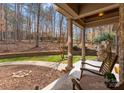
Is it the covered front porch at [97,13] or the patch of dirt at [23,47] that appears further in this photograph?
the patch of dirt at [23,47]

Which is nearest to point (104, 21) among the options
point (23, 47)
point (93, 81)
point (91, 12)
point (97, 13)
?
point (97, 13)

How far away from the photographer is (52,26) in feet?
59.5

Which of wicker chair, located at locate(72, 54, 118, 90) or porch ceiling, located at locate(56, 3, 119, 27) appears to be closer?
wicker chair, located at locate(72, 54, 118, 90)

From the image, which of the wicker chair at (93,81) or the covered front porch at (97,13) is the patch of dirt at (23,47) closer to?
the covered front porch at (97,13)

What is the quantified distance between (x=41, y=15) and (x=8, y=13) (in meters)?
3.43

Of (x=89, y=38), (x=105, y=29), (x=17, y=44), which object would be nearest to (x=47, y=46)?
(x=17, y=44)

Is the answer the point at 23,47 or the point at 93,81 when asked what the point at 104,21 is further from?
the point at 23,47

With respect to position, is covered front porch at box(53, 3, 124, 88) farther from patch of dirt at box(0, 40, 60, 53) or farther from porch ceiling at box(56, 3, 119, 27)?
patch of dirt at box(0, 40, 60, 53)

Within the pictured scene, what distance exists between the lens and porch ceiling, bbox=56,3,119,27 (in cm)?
370

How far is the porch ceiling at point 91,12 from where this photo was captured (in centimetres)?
370

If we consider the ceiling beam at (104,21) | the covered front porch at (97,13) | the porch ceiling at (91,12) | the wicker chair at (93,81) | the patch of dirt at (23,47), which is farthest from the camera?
the patch of dirt at (23,47)

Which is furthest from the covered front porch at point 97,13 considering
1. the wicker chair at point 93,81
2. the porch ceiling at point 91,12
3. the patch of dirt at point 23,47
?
the patch of dirt at point 23,47

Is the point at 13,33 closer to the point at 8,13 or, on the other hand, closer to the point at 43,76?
the point at 8,13

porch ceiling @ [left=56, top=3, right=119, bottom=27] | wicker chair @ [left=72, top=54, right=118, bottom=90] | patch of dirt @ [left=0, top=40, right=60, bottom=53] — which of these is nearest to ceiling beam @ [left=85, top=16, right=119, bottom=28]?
porch ceiling @ [left=56, top=3, right=119, bottom=27]
